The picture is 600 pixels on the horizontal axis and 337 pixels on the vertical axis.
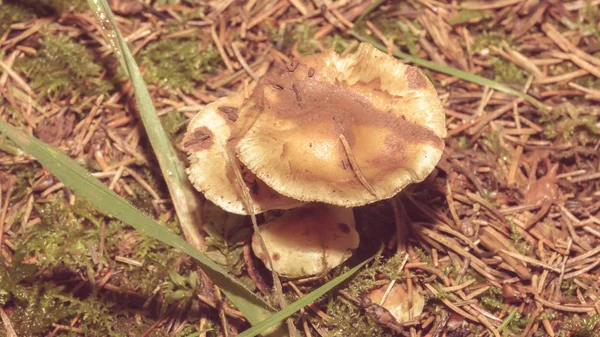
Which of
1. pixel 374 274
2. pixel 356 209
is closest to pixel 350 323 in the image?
pixel 374 274

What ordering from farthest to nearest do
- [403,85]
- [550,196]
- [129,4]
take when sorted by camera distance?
[129,4], [550,196], [403,85]

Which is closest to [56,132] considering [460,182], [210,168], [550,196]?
[210,168]

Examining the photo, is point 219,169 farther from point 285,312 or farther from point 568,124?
point 568,124

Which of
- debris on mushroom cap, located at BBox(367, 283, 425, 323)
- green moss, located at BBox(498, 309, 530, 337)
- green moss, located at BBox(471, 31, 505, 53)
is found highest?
green moss, located at BBox(471, 31, 505, 53)

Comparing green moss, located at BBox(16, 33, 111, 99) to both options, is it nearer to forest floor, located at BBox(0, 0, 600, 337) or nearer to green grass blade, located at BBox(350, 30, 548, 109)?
forest floor, located at BBox(0, 0, 600, 337)

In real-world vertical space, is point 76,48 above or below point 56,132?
above

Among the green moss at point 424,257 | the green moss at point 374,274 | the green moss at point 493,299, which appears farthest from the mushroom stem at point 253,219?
the green moss at point 493,299

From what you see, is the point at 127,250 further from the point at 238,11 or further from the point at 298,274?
the point at 238,11

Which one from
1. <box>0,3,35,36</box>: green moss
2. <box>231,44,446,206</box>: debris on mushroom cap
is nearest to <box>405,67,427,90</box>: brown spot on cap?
<box>231,44,446,206</box>: debris on mushroom cap
